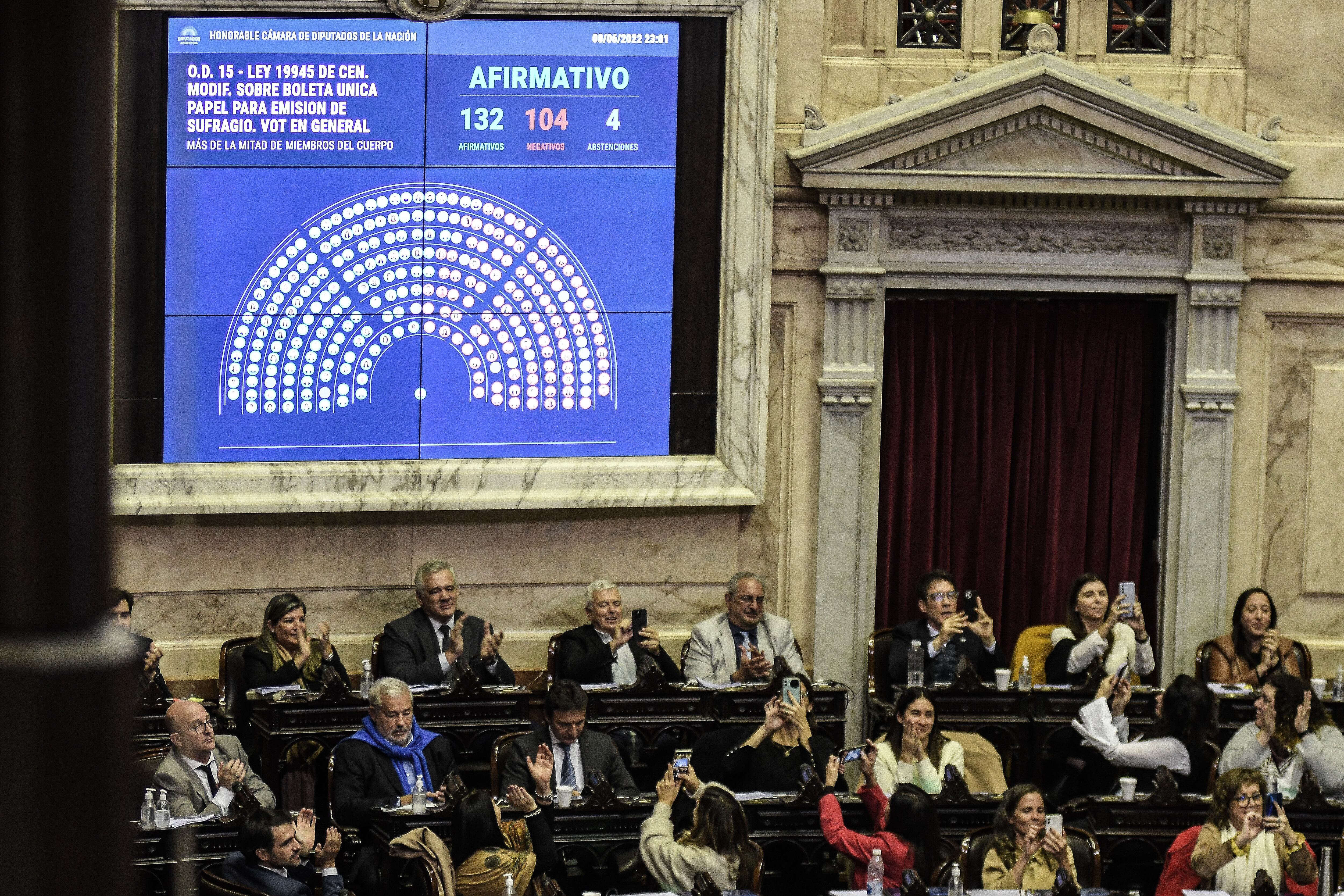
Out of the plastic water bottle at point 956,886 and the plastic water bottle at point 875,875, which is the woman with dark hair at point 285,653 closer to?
the plastic water bottle at point 875,875

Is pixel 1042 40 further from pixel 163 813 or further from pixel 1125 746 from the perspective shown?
pixel 163 813

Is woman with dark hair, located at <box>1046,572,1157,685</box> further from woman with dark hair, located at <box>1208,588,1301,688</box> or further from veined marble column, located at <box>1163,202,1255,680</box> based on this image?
veined marble column, located at <box>1163,202,1255,680</box>

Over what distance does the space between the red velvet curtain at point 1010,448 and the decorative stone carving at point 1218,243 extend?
1.34ft

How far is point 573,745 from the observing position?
7000mm

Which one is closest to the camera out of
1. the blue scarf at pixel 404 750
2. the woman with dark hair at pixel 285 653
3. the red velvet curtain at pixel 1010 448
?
the blue scarf at pixel 404 750

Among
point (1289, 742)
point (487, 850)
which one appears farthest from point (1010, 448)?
point (487, 850)

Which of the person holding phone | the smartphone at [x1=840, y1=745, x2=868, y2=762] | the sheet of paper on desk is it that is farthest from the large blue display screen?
the person holding phone

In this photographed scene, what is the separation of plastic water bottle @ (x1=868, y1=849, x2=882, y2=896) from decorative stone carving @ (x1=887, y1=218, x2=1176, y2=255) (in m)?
3.92

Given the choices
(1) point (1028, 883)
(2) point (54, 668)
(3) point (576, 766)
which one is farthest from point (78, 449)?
(3) point (576, 766)

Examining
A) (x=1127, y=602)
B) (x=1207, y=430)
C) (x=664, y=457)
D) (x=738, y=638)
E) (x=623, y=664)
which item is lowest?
(x=623, y=664)

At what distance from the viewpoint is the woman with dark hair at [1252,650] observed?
8.66m

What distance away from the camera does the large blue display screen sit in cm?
852

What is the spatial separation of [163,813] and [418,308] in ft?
11.8

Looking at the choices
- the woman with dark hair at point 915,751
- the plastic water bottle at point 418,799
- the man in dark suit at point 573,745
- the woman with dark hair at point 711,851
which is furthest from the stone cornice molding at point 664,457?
the woman with dark hair at point 711,851
